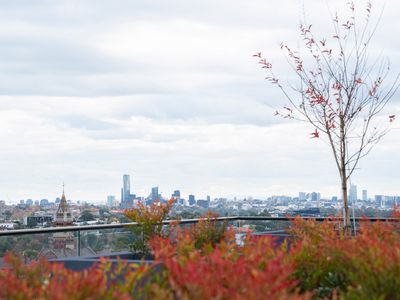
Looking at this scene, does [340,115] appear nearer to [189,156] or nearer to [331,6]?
[331,6]

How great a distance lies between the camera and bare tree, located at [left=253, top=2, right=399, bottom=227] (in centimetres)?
1084

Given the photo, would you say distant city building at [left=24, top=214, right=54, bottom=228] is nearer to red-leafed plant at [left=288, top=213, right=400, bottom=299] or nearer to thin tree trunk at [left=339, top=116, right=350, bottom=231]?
thin tree trunk at [left=339, top=116, right=350, bottom=231]

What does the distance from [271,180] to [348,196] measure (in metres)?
8.94

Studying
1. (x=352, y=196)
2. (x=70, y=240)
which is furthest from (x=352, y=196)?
(x=70, y=240)

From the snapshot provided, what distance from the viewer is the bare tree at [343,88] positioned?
10.8 m

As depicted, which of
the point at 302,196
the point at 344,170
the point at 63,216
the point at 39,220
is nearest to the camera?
the point at 344,170

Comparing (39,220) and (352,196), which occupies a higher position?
(352,196)

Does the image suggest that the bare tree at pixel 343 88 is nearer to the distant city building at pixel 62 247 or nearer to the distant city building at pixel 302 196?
the distant city building at pixel 62 247

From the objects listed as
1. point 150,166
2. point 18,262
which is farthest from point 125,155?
point 18,262

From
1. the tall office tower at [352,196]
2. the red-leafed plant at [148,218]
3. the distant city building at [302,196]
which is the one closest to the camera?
the red-leafed plant at [148,218]

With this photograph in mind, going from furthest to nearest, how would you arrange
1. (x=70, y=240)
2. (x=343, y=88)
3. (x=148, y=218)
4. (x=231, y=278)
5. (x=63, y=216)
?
(x=63, y=216) < (x=343, y=88) < (x=70, y=240) < (x=148, y=218) < (x=231, y=278)

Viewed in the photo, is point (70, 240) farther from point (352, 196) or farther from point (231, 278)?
point (231, 278)

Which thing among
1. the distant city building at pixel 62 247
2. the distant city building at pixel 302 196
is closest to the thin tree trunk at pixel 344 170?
the distant city building at pixel 62 247

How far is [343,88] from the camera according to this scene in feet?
36.3
